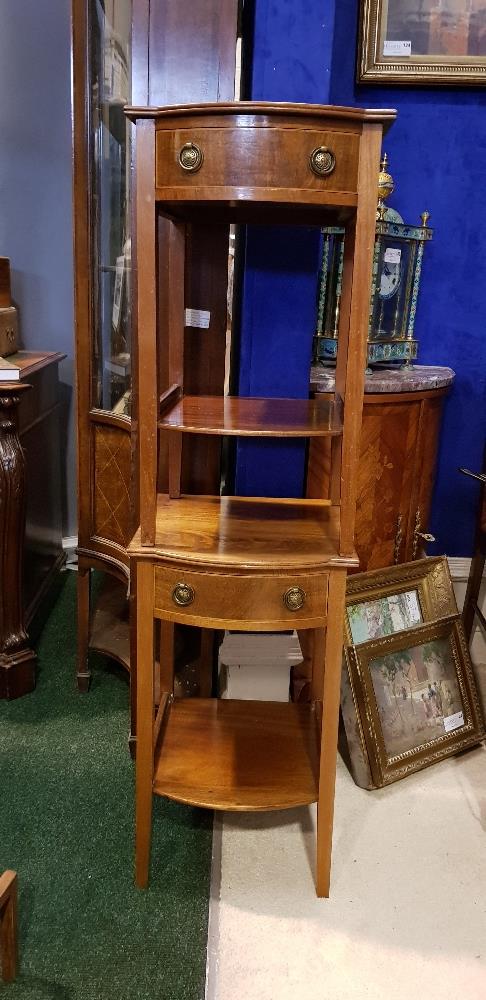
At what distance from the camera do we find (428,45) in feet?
8.07

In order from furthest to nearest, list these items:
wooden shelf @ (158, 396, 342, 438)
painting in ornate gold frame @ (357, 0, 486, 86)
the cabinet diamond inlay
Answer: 1. painting in ornate gold frame @ (357, 0, 486, 86)
2. the cabinet diamond inlay
3. wooden shelf @ (158, 396, 342, 438)

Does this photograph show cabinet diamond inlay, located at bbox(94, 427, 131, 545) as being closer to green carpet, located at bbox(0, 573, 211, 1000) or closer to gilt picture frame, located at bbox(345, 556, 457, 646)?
green carpet, located at bbox(0, 573, 211, 1000)

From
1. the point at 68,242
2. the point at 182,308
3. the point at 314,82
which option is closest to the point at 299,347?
the point at 182,308

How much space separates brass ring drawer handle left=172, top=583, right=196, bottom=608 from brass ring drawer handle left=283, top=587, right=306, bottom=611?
7.3 inches

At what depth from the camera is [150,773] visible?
166 cm

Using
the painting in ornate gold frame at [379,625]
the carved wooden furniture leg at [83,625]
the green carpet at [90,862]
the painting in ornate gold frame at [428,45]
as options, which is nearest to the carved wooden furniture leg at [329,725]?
the green carpet at [90,862]

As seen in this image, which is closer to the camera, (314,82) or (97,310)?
(314,82)

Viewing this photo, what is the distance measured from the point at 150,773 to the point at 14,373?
1.15 m

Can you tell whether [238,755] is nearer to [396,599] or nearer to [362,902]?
[362,902]

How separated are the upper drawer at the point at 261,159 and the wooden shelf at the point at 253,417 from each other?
412mm

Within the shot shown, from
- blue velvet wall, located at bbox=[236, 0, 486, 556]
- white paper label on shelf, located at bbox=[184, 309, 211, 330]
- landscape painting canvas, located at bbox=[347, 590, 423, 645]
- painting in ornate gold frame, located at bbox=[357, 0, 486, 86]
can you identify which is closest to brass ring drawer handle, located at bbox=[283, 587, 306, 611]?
blue velvet wall, located at bbox=[236, 0, 486, 556]

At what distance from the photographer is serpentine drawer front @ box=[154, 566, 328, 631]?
1.51 meters

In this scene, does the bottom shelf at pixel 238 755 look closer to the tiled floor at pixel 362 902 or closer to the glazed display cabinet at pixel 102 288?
the tiled floor at pixel 362 902

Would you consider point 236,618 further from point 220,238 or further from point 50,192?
point 50,192
